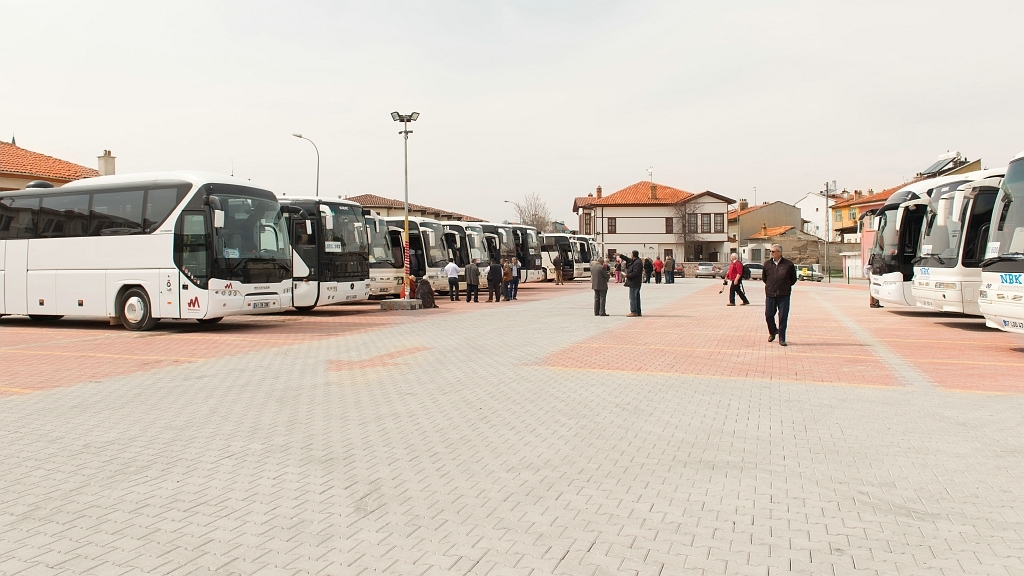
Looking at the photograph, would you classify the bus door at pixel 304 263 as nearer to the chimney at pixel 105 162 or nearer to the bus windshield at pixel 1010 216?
the bus windshield at pixel 1010 216

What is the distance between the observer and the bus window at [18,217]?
18.4 m

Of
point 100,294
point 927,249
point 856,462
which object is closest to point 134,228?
point 100,294

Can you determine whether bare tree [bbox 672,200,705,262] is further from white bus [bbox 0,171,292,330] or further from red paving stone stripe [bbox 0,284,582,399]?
white bus [bbox 0,171,292,330]

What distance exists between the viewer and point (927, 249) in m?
17.5

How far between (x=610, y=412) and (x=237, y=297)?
1141 centimetres

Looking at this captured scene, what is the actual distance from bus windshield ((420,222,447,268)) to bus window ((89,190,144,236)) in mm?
13594

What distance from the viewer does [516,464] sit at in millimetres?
5777

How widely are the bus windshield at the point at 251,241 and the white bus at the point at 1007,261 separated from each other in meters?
14.0

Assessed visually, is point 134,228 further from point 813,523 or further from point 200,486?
point 813,523

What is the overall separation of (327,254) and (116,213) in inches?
229

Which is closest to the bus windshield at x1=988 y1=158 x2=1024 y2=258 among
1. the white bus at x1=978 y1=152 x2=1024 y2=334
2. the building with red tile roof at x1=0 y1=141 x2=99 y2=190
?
the white bus at x1=978 y1=152 x2=1024 y2=334

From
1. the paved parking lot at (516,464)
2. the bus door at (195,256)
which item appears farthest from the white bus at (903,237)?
the bus door at (195,256)

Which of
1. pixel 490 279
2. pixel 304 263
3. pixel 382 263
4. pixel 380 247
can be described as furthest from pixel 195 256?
pixel 490 279

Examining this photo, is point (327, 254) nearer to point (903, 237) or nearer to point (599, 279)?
point (599, 279)
